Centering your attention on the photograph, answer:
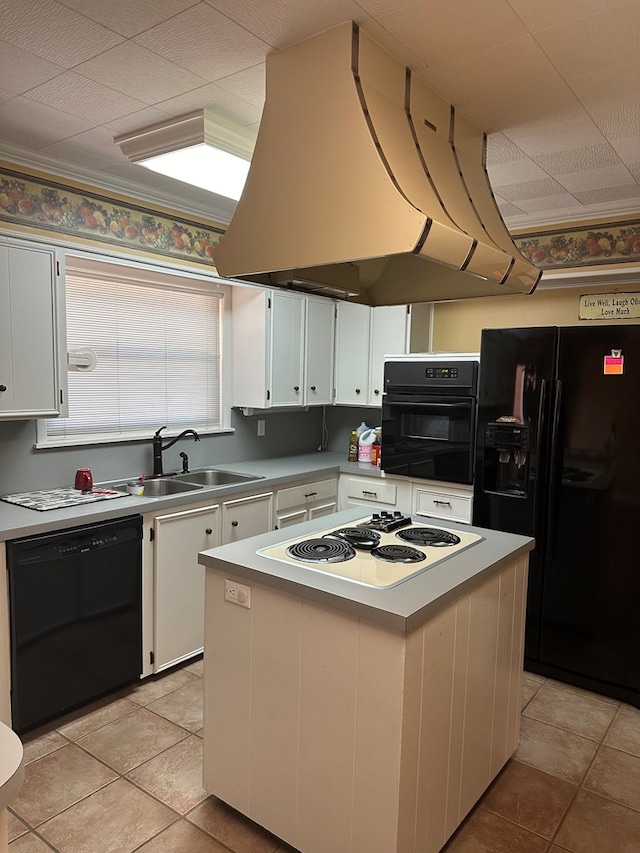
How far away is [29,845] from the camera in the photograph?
78.7 inches

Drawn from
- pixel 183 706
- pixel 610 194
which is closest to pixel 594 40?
pixel 610 194

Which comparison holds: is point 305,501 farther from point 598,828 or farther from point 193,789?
point 598,828

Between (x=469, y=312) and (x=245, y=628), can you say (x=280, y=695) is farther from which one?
(x=469, y=312)

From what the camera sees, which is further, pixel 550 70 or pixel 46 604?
pixel 46 604

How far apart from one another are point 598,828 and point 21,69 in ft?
11.1

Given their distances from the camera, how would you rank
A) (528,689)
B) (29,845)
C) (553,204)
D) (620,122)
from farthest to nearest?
(553,204) → (528,689) → (620,122) → (29,845)

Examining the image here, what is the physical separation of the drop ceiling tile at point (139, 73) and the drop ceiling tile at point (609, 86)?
1.34 m

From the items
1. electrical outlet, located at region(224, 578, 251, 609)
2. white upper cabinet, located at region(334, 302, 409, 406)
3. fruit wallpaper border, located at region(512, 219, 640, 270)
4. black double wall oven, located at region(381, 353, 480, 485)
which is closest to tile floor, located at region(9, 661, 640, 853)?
electrical outlet, located at region(224, 578, 251, 609)

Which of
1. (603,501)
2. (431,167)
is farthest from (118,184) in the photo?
(603,501)

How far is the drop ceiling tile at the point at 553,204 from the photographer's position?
3.33 meters

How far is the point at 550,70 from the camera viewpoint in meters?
2.00

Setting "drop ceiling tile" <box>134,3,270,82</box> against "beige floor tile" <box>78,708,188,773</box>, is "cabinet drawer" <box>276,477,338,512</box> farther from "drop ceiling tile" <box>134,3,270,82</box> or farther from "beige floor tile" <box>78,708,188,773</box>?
"drop ceiling tile" <box>134,3,270,82</box>

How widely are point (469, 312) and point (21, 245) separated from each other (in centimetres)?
292

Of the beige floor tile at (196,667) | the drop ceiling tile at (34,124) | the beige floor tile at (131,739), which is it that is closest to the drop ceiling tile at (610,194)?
the drop ceiling tile at (34,124)
